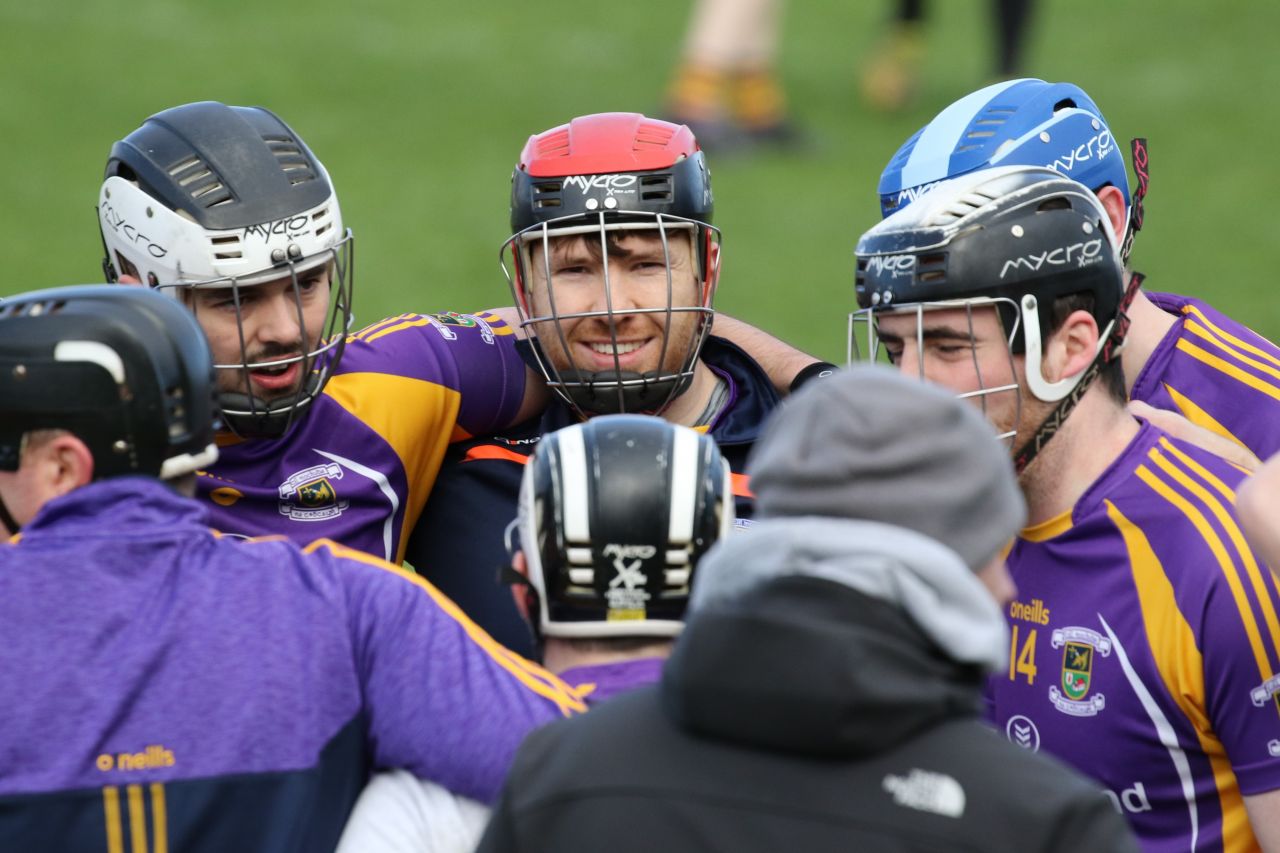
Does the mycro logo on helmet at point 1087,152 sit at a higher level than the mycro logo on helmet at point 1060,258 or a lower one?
higher

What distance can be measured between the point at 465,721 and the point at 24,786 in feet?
2.14

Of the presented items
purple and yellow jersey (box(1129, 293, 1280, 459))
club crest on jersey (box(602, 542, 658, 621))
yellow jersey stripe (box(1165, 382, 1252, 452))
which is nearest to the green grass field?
purple and yellow jersey (box(1129, 293, 1280, 459))

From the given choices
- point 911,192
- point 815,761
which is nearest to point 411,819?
point 815,761

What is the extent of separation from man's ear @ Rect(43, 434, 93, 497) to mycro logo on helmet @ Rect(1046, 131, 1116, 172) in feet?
8.35

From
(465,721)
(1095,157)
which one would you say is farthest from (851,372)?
(1095,157)

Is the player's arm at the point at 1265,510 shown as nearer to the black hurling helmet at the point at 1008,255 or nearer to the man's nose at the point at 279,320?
the black hurling helmet at the point at 1008,255

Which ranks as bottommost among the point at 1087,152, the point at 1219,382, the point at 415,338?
the point at 1219,382

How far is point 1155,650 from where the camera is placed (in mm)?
3328

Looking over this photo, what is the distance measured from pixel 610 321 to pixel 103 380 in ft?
5.32

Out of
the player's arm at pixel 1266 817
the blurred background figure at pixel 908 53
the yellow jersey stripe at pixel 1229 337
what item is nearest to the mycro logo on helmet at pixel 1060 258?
the yellow jersey stripe at pixel 1229 337

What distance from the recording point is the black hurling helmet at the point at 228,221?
390 centimetres

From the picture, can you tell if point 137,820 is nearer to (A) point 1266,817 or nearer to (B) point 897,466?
(B) point 897,466

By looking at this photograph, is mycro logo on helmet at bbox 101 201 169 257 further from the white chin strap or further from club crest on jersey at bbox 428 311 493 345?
the white chin strap

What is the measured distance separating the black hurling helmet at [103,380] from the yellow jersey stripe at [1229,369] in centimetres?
263
